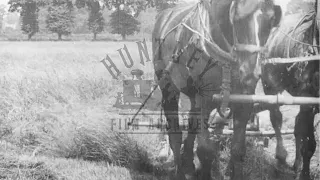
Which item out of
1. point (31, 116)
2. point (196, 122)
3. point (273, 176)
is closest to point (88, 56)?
point (31, 116)

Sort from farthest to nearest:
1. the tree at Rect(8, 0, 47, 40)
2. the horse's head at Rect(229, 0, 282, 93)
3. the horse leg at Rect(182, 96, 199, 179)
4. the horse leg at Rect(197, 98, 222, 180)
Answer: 1. the tree at Rect(8, 0, 47, 40)
2. the horse leg at Rect(182, 96, 199, 179)
3. the horse leg at Rect(197, 98, 222, 180)
4. the horse's head at Rect(229, 0, 282, 93)

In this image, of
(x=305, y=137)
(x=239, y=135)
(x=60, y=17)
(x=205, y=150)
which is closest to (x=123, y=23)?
(x=60, y=17)

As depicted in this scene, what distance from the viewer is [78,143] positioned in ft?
18.8

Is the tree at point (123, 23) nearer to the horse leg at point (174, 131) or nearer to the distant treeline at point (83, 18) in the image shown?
the distant treeline at point (83, 18)

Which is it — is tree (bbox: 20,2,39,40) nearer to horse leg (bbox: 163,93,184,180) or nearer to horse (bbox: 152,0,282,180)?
horse (bbox: 152,0,282,180)

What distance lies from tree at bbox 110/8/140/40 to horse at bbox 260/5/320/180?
1931 mm

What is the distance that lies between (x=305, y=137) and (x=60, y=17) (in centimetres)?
391

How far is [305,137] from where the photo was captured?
4.94 meters

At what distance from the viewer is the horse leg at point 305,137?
4840 mm

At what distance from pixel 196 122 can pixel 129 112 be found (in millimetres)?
1732

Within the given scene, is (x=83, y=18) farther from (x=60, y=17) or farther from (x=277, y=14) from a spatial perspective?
(x=277, y=14)

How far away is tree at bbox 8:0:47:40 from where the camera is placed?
242 inches

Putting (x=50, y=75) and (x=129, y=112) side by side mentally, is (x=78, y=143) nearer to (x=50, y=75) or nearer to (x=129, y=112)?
(x=129, y=112)

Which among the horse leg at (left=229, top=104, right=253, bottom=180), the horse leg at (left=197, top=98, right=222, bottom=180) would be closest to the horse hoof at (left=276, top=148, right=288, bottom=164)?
the horse leg at (left=197, top=98, right=222, bottom=180)
